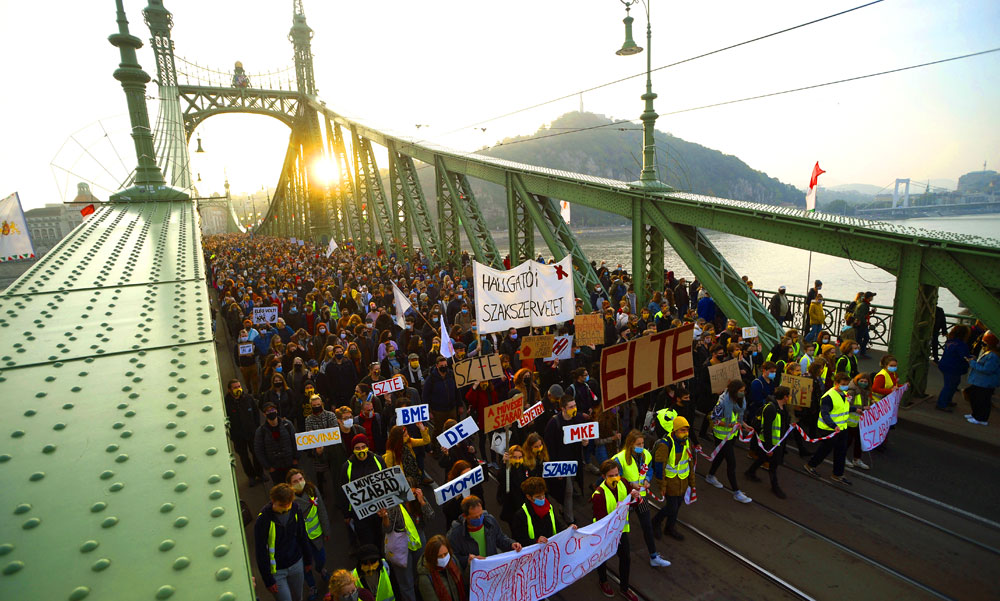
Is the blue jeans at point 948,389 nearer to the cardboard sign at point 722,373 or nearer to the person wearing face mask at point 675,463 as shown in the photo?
the cardboard sign at point 722,373

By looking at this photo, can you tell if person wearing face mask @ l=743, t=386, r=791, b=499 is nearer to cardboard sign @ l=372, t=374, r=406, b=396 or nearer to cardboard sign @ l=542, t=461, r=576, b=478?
cardboard sign @ l=542, t=461, r=576, b=478

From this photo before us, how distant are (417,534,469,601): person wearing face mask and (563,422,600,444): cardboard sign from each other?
7.55 ft

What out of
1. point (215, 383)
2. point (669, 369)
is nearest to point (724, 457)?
point (669, 369)

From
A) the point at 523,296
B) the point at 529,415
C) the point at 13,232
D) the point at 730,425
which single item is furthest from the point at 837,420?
the point at 13,232

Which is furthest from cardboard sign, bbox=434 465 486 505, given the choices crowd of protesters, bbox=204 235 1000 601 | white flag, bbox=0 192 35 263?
white flag, bbox=0 192 35 263

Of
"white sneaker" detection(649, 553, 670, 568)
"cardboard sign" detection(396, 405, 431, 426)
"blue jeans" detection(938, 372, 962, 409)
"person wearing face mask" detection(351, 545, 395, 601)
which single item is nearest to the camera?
"person wearing face mask" detection(351, 545, 395, 601)

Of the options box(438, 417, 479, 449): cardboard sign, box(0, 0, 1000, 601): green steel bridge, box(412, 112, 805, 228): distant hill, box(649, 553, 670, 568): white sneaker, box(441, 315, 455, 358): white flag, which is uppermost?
box(412, 112, 805, 228): distant hill

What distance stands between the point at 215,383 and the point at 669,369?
6.26 metres

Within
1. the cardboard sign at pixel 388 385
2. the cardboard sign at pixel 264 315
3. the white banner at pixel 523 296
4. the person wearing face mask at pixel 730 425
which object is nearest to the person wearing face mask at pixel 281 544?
the cardboard sign at pixel 388 385

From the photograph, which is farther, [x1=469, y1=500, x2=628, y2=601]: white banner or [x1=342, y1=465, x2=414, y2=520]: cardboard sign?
[x1=342, y1=465, x2=414, y2=520]: cardboard sign

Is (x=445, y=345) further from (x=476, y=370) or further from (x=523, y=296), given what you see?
(x=523, y=296)

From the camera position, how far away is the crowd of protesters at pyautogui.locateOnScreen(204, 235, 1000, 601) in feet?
15.1

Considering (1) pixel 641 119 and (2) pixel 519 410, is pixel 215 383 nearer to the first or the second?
(2) pixel 519 410

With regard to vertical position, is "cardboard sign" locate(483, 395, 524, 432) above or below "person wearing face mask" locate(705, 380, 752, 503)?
above
